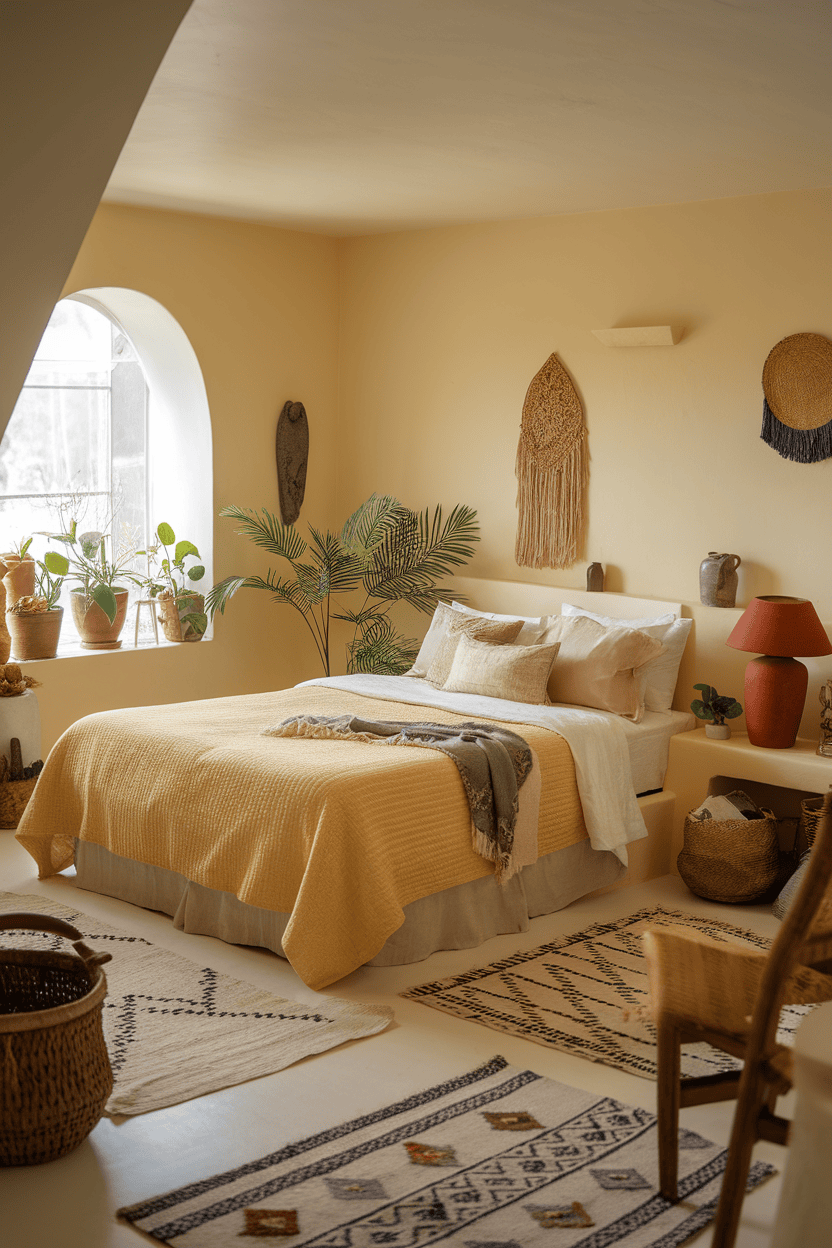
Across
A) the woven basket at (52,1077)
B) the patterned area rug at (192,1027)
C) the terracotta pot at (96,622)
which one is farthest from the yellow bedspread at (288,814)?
the terracotta pot at (96,622)

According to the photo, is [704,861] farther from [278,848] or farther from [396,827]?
[278,848]

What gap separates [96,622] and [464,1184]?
13.2 feet

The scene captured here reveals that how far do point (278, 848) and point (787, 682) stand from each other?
2176 mm

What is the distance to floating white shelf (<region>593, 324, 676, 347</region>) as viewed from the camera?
5.35 m

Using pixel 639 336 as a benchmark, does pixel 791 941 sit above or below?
below

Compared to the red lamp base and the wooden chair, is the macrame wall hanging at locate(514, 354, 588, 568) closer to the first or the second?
the red lamp base

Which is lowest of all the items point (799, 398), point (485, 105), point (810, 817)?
point (810, 817)

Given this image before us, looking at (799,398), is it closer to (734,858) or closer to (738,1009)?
(734,858)

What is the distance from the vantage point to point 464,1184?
267cm

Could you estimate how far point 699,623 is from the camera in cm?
530

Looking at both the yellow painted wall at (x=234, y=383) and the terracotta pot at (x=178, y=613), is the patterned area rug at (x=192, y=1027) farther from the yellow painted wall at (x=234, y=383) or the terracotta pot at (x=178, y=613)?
the terracotta pot at (x=178, y=613)

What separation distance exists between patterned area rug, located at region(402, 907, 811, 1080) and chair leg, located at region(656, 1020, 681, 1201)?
593mm

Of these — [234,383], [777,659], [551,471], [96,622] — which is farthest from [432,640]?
[234,383]

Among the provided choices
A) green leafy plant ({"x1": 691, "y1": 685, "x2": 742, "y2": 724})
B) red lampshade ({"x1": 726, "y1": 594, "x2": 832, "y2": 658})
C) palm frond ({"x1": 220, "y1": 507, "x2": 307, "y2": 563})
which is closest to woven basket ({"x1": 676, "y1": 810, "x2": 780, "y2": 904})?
green leafy plant ({"x1": 691, "y1": 685, "x2": 742, "y2": 724})
